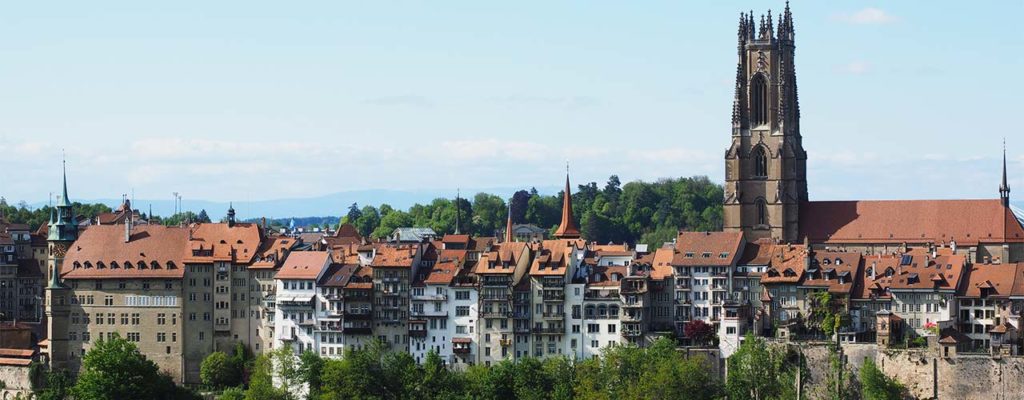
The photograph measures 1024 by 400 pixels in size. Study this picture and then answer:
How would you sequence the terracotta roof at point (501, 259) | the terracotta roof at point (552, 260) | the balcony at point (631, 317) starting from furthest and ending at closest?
the terracotta roof at point (501, 259)
the terracotta roof at point (552, 260)
the balcony at point (631, 317)

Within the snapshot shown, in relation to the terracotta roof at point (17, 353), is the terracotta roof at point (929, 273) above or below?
above

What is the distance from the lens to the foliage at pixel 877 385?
109 m

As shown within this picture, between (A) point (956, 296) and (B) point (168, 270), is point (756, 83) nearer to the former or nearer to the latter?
(A) point (956, 296)

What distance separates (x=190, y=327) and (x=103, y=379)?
9.44 m

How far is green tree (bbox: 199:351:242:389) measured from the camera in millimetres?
127688

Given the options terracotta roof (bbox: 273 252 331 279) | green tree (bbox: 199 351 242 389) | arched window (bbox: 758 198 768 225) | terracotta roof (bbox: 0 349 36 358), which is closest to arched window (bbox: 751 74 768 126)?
arched window (bbox: 758 198 768 225)

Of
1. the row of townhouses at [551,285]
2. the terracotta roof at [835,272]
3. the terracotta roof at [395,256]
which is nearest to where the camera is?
the row of townhouses at [551,285]

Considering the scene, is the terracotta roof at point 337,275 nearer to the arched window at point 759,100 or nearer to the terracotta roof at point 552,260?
the terracotta roof at point 552,260

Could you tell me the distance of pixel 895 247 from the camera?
Result: 445 feet

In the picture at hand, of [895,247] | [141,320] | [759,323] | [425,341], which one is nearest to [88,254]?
[141,320]

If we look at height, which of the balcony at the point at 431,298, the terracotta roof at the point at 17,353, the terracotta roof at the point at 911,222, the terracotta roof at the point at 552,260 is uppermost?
the terracotta roof at the point at 911,222

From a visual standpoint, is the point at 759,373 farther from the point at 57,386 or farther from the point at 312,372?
the point at 57,386

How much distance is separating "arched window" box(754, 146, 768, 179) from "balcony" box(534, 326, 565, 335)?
87.7ft

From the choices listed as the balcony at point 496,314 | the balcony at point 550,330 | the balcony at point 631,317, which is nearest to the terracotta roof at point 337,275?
the balcony at point 496,314
